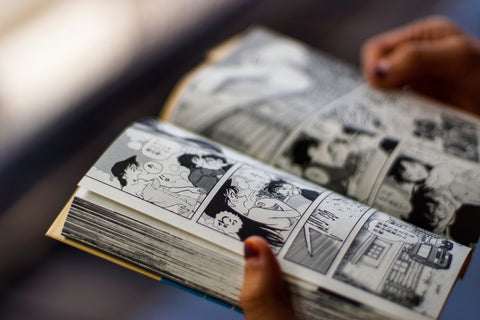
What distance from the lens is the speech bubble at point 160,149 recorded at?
0.39 meters

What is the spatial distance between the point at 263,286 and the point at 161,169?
146 millimetres

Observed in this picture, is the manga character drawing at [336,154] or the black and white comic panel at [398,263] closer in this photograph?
the black and white comic panel at [398,263]

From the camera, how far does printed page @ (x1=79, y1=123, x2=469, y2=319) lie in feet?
1.10

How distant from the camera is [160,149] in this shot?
15.8 inches

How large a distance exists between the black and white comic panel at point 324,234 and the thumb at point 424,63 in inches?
10.8

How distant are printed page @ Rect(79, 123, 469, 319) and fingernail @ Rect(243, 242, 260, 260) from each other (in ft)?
0.04

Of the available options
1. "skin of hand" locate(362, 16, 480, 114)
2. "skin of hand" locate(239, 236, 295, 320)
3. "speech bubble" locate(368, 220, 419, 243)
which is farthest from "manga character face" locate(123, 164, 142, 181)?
"skin of hand" locate(362, 16, 480, 114)

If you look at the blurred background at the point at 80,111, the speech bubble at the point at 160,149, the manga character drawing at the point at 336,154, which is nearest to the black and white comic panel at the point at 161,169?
the speech bubble at the point at 160,149

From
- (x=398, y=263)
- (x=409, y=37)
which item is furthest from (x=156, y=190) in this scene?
(x=409, y=37)

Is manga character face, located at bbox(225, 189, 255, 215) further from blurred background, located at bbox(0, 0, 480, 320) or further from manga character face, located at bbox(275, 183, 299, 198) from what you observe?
blurred background, located at bbox(0, 0, 480, 320)

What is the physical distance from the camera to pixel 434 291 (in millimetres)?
330

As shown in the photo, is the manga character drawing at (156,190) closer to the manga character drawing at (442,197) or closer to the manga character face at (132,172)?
Result: the manga character face at (132,172)

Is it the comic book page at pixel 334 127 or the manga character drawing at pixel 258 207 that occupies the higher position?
the comic book page at pixel 334 127

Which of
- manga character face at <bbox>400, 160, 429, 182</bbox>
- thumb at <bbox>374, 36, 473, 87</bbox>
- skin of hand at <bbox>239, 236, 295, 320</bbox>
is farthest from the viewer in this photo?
thumb at <bbox>374, 36, 473, 87</bbox>
